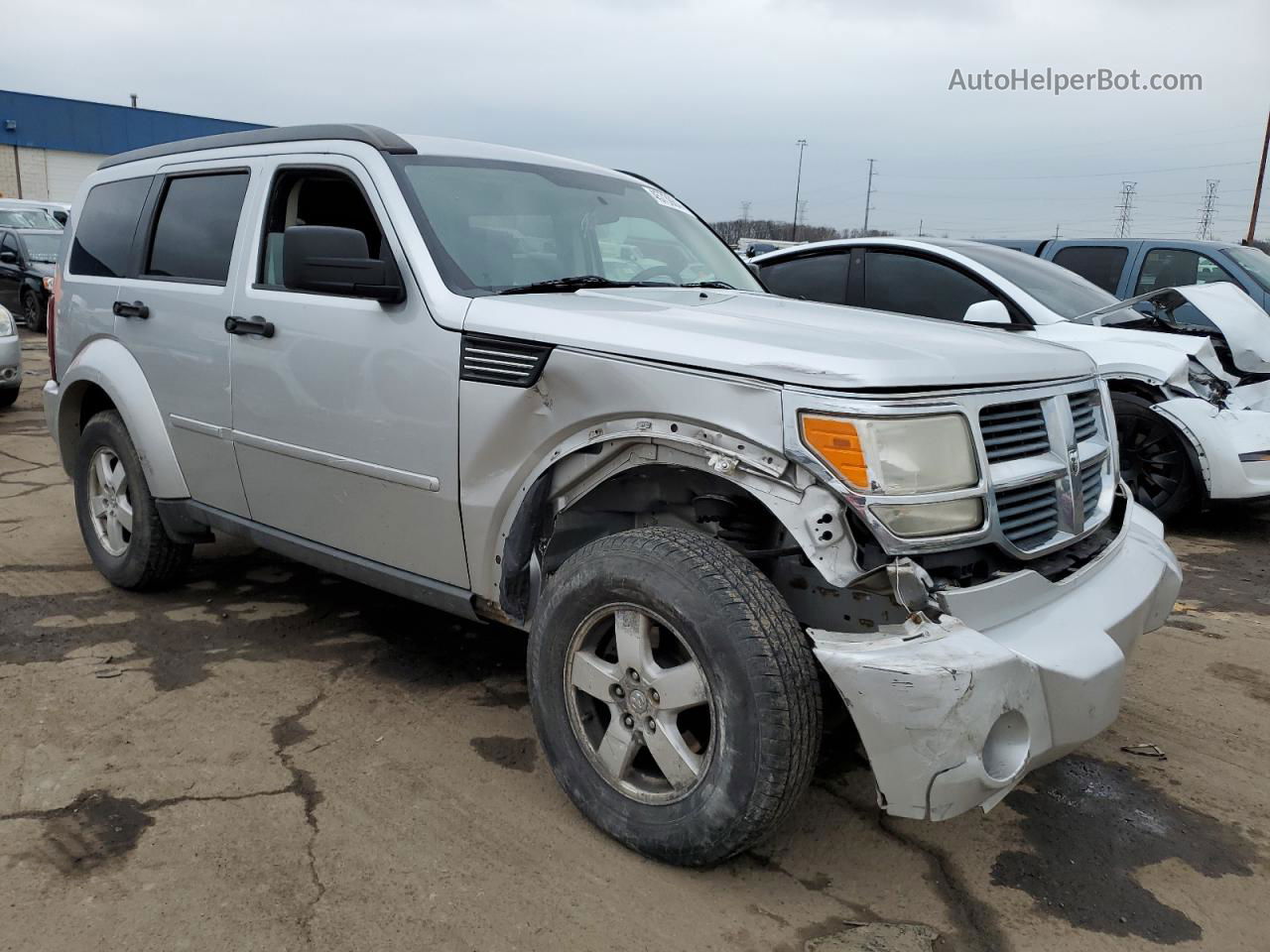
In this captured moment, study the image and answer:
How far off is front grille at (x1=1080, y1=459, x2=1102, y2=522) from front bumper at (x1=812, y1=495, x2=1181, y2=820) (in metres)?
0.48

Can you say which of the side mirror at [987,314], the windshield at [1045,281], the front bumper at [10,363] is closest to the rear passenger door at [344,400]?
the side mirror at [987,314]

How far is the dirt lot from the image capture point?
2.41 m

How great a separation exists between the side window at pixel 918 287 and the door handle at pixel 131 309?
4.37 metres

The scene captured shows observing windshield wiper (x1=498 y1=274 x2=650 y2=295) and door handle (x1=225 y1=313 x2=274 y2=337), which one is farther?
door handle (x1=225 y1=313 x2=274 y2=337)

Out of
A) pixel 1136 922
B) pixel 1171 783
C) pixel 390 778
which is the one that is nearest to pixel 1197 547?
pixel 1171 783

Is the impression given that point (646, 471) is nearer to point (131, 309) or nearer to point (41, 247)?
point (131, 309)

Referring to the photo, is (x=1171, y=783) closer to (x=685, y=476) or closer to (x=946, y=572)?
(x=946, y=572)

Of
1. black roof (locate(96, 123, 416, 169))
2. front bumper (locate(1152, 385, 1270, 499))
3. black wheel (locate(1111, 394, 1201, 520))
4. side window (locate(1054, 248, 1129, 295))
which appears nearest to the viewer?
black roof (locate(96, 123, 416, 169))

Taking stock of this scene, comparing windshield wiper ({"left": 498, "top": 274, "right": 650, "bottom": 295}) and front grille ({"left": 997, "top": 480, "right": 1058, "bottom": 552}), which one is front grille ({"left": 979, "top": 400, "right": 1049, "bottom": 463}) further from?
windshield wiper ({"left": 498, "top": 274, "right": 650, "bottom": 295})

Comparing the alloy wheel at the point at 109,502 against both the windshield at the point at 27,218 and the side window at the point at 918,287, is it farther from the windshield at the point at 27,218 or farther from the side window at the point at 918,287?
the windshield at the point at 27,218

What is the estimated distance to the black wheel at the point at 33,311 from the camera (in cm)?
1471

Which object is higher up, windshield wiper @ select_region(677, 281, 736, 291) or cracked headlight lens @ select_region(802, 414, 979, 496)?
windshield wiper @ select_region(677, 281, 736, 291)

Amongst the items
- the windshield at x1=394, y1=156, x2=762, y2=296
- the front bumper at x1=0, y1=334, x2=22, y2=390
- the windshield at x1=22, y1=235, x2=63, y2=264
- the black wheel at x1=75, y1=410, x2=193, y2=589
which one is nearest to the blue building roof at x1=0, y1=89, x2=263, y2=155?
the windshield at x1=22, y1=235, x2=63, y2=264

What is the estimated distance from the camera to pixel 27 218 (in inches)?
662
